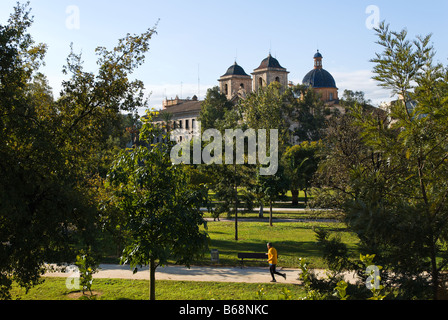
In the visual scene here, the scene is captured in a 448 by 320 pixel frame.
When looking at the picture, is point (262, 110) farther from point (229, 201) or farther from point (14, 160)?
point (14, 160)

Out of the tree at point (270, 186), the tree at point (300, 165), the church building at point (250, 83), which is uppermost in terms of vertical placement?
the church building at point (250, 83)

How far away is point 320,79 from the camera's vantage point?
104 m

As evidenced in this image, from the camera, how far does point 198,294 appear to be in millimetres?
13516

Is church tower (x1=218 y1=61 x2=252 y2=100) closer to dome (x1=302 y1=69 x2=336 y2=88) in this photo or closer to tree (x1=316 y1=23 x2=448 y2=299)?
dome (x1=302 y1=69 x2=336 y2=88)

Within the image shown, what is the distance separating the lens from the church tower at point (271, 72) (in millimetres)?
90438

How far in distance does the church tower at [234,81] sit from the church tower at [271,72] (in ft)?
18.2

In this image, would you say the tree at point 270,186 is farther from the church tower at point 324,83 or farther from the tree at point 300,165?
the church tower at point 324,83

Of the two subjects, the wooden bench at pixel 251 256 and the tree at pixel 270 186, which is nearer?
the wooden bench at pixel 251 256

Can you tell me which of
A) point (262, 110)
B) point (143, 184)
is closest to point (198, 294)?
point (143, 184)

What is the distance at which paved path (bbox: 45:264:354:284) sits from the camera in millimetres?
15578

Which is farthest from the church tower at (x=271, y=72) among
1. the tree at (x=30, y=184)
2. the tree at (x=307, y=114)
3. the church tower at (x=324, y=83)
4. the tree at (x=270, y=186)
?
the tree at (x=30, y=184)

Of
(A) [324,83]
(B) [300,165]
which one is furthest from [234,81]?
(B) [300,165]

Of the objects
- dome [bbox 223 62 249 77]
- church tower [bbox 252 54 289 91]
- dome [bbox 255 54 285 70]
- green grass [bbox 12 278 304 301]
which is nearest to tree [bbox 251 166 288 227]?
green grass [bbox 12 278 304 301]

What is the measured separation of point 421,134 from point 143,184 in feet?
23.9
